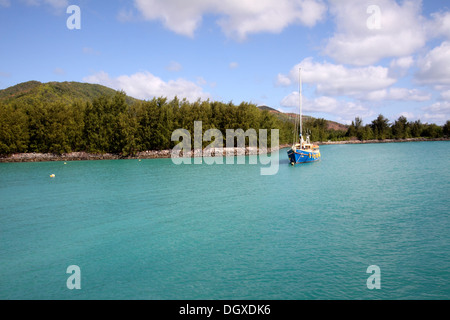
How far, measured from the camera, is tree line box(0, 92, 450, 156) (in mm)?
75625

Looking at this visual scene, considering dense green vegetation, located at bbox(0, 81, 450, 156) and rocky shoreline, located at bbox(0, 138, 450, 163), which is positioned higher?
dense green vegetation, located at bbox(0, 81, 450, 156)

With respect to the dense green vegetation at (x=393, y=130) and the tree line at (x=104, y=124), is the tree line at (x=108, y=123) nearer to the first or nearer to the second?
the tree line at (x=104, y=124)

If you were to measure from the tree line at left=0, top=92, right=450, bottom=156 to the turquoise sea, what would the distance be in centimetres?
5000

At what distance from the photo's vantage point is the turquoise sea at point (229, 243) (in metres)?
11.2

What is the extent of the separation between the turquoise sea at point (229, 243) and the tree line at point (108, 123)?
50.0 metres

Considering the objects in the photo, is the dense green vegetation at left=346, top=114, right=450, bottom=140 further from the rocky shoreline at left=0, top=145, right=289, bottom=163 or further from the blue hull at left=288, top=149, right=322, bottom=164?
the blue hull at left=288, top=149, right=322, bottom=164

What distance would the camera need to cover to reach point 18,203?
26.0m

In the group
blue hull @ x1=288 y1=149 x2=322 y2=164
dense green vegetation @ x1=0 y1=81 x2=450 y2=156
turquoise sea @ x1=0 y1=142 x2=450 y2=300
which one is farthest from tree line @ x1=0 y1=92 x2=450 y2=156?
turquoise sea @ x1=0 y1=142 x2=450 y2=300

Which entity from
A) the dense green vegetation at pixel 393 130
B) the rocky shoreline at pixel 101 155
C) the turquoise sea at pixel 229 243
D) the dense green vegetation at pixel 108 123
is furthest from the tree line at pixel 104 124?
the dense green vegetation at pixel 393 130

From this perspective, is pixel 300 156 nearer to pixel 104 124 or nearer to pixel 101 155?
pixel 101 155
